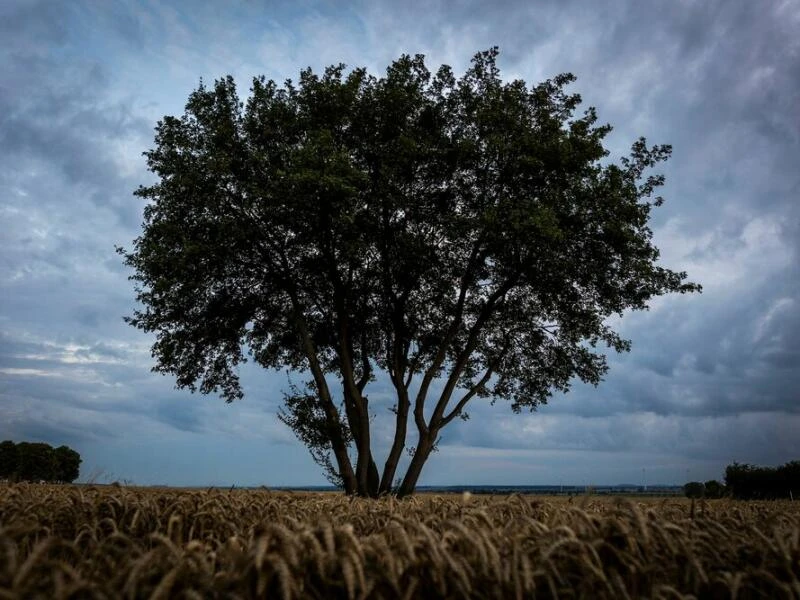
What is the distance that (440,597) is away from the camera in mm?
3523

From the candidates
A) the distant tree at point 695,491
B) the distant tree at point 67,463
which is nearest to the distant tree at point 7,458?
the distant tree at point 67,463

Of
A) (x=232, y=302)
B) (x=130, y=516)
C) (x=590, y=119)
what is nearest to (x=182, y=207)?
(x=232, y=302)

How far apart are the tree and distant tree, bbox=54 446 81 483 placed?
65.5 feet

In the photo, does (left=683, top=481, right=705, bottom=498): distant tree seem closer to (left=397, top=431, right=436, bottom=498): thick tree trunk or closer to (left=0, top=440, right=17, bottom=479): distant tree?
(left=397, top=431, right=436, bottom=498): thick tree trunk

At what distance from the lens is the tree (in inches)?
966

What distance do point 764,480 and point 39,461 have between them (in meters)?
42.2

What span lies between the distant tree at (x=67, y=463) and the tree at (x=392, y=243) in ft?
65.5

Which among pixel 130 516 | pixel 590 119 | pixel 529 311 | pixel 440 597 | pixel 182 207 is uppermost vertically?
pixel 590 119

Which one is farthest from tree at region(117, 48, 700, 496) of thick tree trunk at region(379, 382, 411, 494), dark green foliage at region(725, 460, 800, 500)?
dark green foliage at region(725, 460, 800, 500)

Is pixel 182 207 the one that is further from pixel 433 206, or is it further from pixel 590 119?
pixel 590 119

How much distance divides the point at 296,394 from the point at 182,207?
8655mm

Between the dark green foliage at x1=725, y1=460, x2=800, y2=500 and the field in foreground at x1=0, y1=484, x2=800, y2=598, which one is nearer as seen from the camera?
the field in foreground at x1=0, y1=484, x2=800, y2=598

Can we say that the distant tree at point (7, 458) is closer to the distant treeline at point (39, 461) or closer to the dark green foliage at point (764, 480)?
the distant treeline at point (39, 461)

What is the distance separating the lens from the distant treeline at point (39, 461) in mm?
39250
